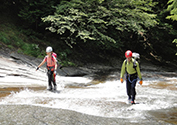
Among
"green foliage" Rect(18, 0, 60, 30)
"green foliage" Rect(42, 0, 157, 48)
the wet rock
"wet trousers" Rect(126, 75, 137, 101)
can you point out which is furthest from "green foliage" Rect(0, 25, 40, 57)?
the wet rock

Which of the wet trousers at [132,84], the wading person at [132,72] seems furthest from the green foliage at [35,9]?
the wet trousers at [132,84]

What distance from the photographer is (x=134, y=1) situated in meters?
15.8

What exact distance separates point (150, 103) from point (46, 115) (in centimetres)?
379

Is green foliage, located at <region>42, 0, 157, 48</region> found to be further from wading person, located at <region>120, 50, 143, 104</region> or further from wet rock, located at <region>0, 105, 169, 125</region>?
wet rock, located at <region>0, 105, 169, 125</region>

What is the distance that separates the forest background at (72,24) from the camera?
46.9 ft

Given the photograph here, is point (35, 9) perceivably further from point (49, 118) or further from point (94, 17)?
point (49, 118)

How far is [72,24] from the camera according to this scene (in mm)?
14484

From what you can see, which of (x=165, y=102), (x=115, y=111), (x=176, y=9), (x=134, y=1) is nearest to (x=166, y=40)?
(x=134, y=1)

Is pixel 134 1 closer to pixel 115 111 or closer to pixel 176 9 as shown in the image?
pixel 176 9

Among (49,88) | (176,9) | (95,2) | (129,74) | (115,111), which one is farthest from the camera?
(95,2)

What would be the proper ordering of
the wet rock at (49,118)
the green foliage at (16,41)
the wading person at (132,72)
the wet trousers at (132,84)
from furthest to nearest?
1. the green foliage at (16,41)
2. the wet trousers at (132,84)
3. the wading person at (132,72)
4. the wet rock at (49,118)

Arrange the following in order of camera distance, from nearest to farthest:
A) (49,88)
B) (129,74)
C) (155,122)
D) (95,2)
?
1. (155,122)
2. (129,74)
3. (49,88)
4. (95,2)

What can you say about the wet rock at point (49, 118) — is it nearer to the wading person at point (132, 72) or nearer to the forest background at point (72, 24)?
the wading person at point (132, 72)

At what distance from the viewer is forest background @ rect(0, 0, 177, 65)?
1429 cm
